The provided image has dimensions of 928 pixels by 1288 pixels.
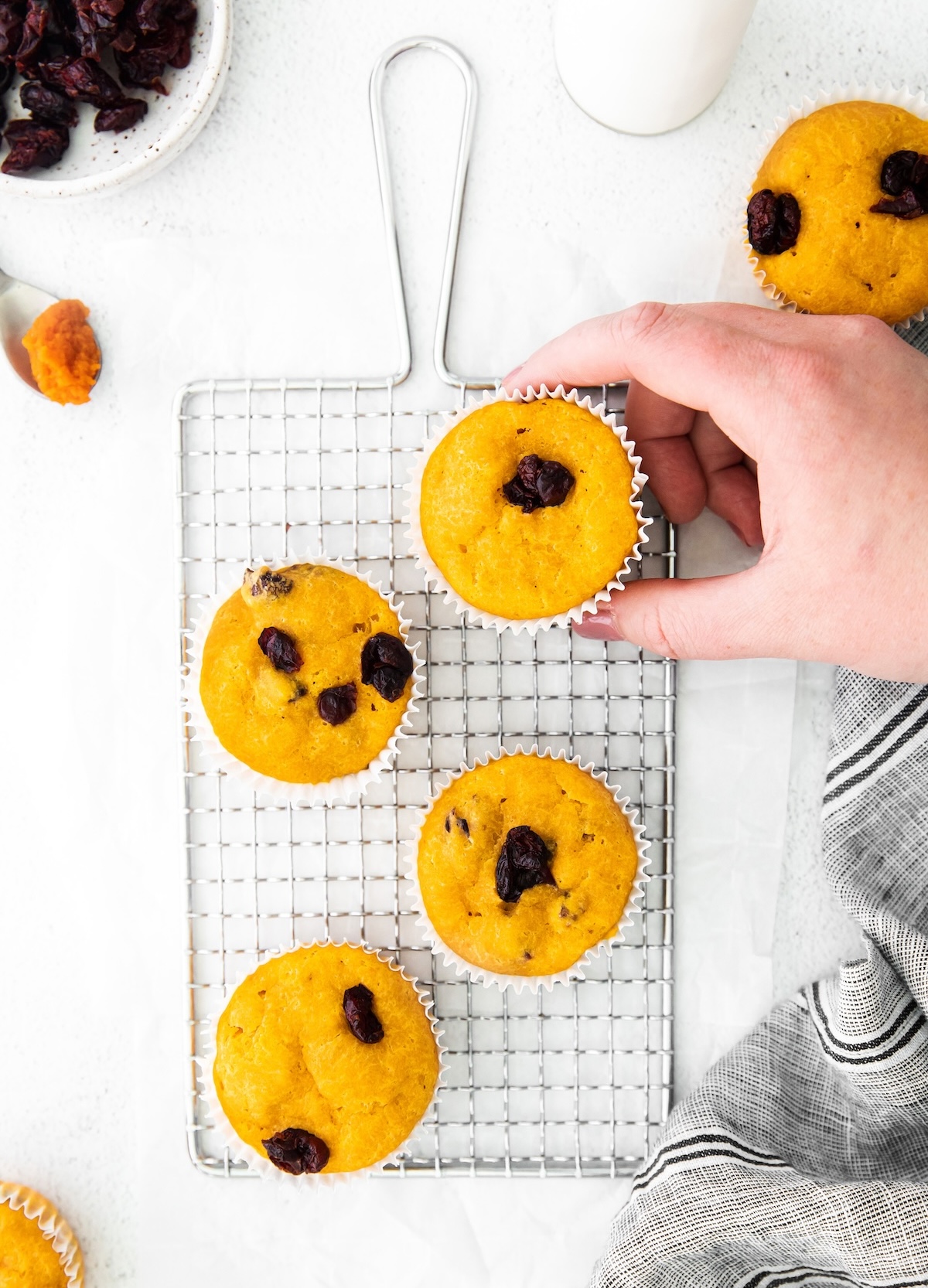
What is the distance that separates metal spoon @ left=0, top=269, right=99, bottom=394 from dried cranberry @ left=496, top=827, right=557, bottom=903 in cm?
135

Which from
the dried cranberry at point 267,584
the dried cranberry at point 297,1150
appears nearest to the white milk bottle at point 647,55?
the dried cranberry at point 267,584

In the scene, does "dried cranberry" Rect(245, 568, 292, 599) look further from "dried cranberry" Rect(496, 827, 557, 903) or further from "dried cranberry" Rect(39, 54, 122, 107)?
"dried cranberry" Rect(39, 54, 122, 107)

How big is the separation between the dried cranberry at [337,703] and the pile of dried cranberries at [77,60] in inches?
Result: 50.1

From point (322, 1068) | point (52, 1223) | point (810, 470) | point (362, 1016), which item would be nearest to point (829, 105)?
point (810, 470)

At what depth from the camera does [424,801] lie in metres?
2.15

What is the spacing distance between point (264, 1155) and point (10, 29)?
232 centimetres

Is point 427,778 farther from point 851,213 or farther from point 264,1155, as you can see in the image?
point 851,213

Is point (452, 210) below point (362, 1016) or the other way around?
the other way around

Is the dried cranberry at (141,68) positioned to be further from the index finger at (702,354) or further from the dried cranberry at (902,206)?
the dried cranberry at (902,206)

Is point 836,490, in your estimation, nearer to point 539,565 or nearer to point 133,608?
point 539,565

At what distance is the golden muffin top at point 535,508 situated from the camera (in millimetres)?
1800

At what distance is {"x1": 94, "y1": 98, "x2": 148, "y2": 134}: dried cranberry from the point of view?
2045mm

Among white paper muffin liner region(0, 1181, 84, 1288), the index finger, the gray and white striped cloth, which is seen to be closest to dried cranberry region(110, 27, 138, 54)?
the index finger

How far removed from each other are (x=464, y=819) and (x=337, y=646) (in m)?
0.41
